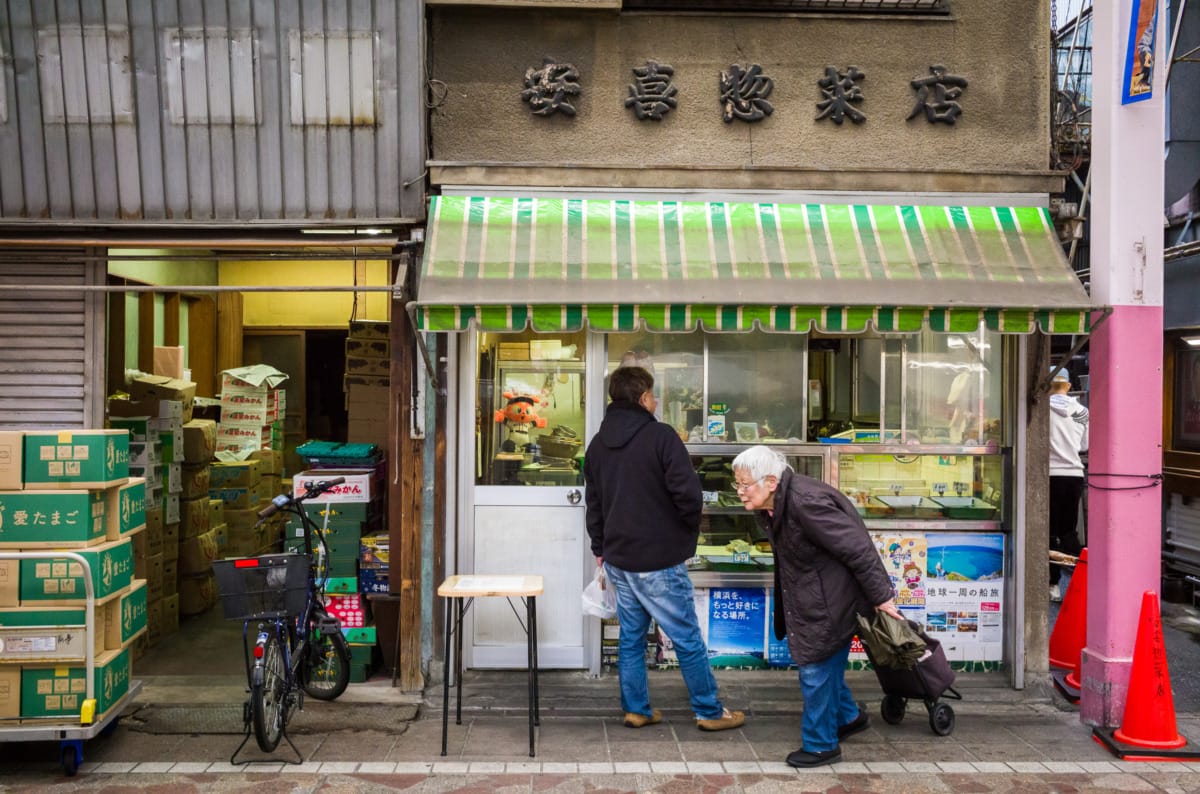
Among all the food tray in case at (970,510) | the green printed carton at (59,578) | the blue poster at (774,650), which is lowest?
the blue poster at (774,650)

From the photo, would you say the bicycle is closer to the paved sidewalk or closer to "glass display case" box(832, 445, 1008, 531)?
the paved sidewalk

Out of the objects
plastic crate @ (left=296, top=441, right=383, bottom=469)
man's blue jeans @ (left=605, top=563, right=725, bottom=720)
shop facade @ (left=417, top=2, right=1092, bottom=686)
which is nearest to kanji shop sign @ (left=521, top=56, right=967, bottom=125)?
shop facade @ (left=417, top=2, right=1092, bottom=686)

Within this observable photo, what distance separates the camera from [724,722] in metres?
5.85

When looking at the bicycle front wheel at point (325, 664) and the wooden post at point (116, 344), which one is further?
the wooden post at point (116, 344)

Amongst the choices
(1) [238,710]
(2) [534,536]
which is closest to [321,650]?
(1) [238,710]

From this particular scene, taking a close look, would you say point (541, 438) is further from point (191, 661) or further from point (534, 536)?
point (191, 661)

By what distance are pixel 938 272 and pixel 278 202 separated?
454 centimetres

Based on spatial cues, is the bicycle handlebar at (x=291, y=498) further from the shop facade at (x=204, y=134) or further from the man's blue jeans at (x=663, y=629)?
the man's blue jeans at (x=663, y=629)

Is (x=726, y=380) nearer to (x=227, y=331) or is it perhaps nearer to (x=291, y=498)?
(x=291, y=498)

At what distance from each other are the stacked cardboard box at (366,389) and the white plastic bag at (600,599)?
8.48 ft

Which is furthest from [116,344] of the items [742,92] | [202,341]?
[742,92]

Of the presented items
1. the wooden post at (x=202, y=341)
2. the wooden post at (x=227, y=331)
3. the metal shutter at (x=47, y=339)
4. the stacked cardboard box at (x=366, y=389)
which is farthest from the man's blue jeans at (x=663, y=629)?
the wooden post at (x=227, y=331)

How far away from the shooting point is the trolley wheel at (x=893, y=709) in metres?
5.94

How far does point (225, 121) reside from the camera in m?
6.49
